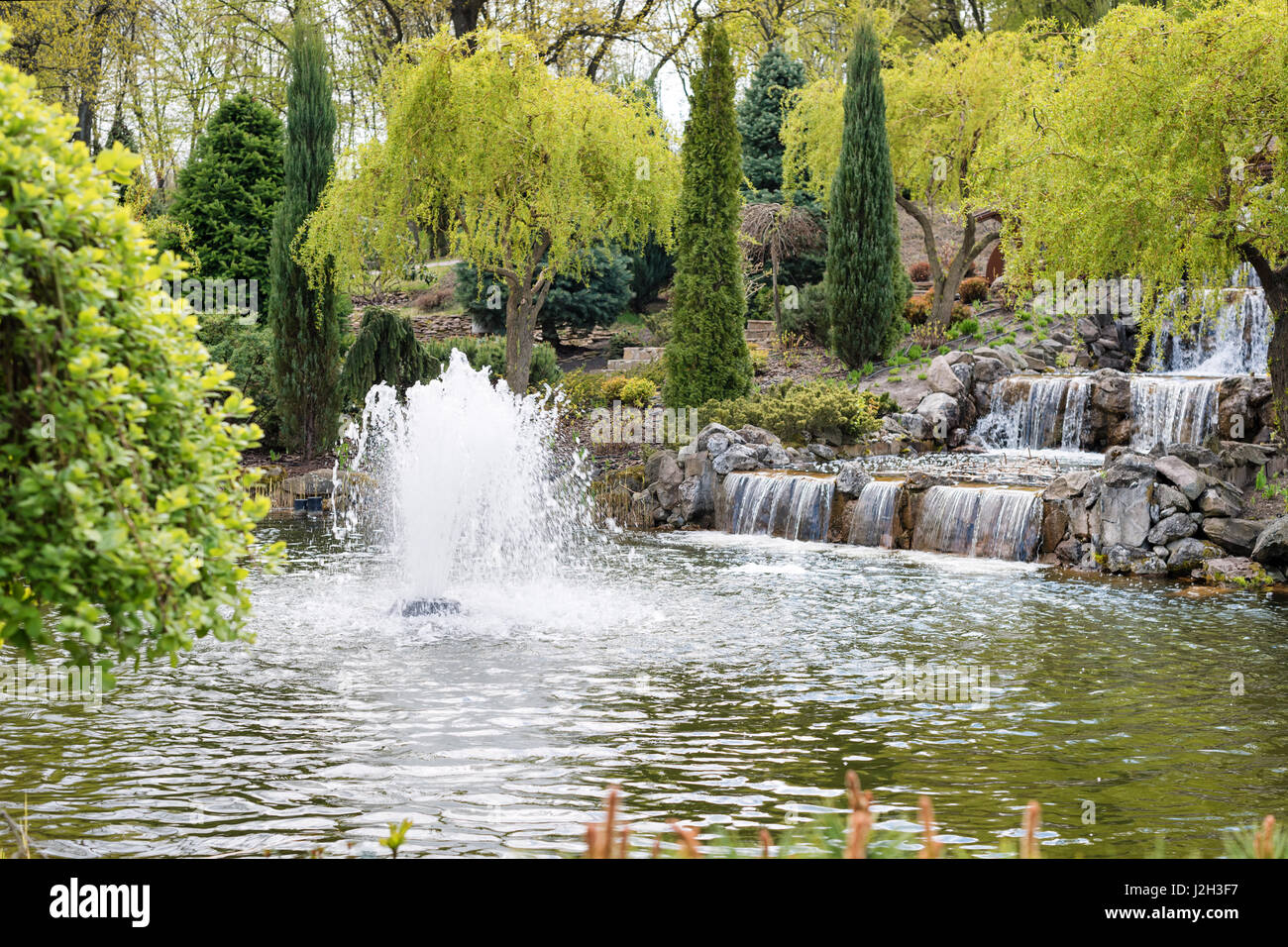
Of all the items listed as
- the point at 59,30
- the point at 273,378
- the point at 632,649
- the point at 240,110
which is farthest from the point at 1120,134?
the point at 59,30

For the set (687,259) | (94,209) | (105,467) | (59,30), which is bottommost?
(105,467)

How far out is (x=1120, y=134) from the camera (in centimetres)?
1313

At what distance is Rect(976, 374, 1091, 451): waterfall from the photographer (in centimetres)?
1984

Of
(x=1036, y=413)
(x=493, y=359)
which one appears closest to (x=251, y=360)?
(x=493, y=359)

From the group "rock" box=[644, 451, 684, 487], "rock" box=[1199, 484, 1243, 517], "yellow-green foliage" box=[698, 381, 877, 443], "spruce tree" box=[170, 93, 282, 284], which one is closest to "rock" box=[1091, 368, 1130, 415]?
"yellow-green foliage" box=[698, 381, 877, 443]

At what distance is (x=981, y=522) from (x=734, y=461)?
4.61m

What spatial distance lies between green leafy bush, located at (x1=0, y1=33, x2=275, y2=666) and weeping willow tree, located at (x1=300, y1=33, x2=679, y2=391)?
16.6m

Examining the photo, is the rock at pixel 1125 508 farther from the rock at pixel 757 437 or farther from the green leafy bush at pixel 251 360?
the green leafy bush at pixel 251 360

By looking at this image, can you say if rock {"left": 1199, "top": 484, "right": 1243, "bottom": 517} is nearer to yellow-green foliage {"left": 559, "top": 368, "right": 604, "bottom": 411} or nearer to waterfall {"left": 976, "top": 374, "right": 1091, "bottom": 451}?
waterfall {"left": 976, "top": 374, "right": 1091, "bottom": 451}

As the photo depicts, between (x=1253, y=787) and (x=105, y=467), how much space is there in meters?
5.61

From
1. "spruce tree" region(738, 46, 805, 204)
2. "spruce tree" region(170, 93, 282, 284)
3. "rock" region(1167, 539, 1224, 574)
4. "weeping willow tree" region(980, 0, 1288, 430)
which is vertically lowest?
"rock" region(1167, 539, 1224, 574)

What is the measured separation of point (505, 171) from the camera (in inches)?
776

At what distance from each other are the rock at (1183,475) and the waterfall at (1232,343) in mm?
7694
